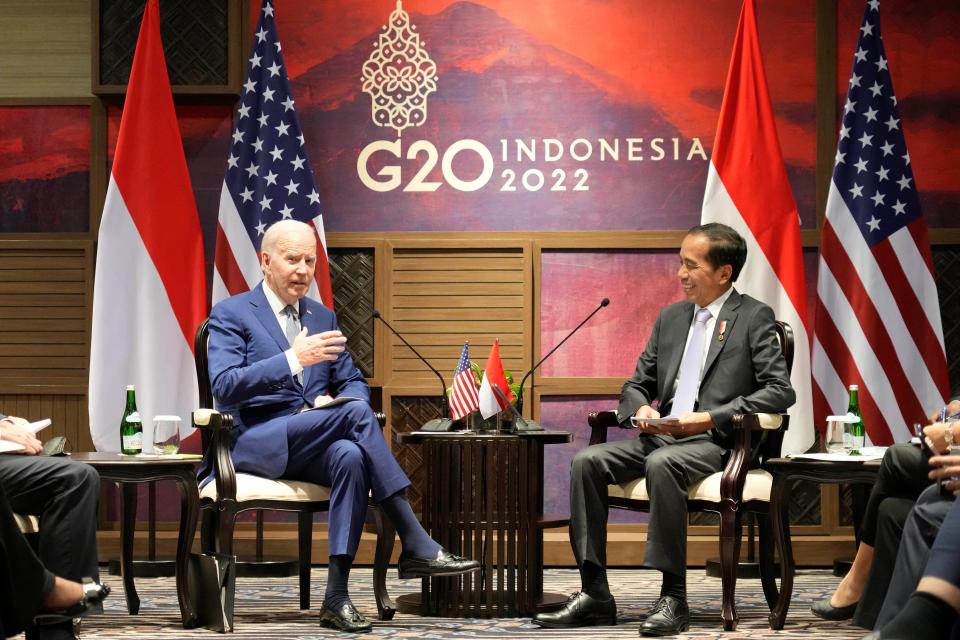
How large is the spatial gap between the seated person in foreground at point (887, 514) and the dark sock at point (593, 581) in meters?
0.83

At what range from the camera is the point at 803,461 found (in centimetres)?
404

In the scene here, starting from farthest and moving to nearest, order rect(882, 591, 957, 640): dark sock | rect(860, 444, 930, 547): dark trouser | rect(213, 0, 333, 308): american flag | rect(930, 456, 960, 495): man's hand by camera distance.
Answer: rect(213, 0, 333, 308): american flag → rect(860, 444, 930, 547): dark trouser → rect(930, 456, 960, 495): man's hand → rect(882, 591, 957, 640): dark sock

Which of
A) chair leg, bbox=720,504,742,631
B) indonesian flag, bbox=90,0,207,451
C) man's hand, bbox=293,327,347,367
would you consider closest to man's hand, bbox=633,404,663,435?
chair leg, bbox=720,504,742,631

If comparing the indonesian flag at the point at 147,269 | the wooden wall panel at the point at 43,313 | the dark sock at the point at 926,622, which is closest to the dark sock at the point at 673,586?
the dark sock at the point at 926,622

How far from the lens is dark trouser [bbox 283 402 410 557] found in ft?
13.4

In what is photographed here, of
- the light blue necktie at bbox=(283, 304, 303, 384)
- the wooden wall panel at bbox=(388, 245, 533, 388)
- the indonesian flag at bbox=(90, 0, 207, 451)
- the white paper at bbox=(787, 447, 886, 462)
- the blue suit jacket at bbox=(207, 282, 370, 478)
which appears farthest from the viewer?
the wooden wall panel at bbox=(388, 245, 533, 388)

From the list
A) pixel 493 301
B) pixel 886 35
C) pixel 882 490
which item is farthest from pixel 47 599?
pixel 886 35

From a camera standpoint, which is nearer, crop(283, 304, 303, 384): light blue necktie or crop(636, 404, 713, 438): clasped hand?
crop(636, 404, 713, 438): clasped hand

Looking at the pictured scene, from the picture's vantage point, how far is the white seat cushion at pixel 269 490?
13.6ft

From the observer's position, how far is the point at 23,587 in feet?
9.34

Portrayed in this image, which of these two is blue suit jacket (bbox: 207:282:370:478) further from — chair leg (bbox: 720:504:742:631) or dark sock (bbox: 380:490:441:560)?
chair leg (bbox: 720:504:742:631)

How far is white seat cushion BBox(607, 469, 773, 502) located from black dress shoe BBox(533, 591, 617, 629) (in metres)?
0.37

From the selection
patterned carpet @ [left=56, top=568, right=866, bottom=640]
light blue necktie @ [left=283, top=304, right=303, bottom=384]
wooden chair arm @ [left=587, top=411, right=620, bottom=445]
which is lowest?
patterned carpet @ [left=56, top=568, right=866, bottom=640]

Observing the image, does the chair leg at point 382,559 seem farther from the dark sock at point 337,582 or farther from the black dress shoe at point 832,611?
the black dress shoe at point 832,611
